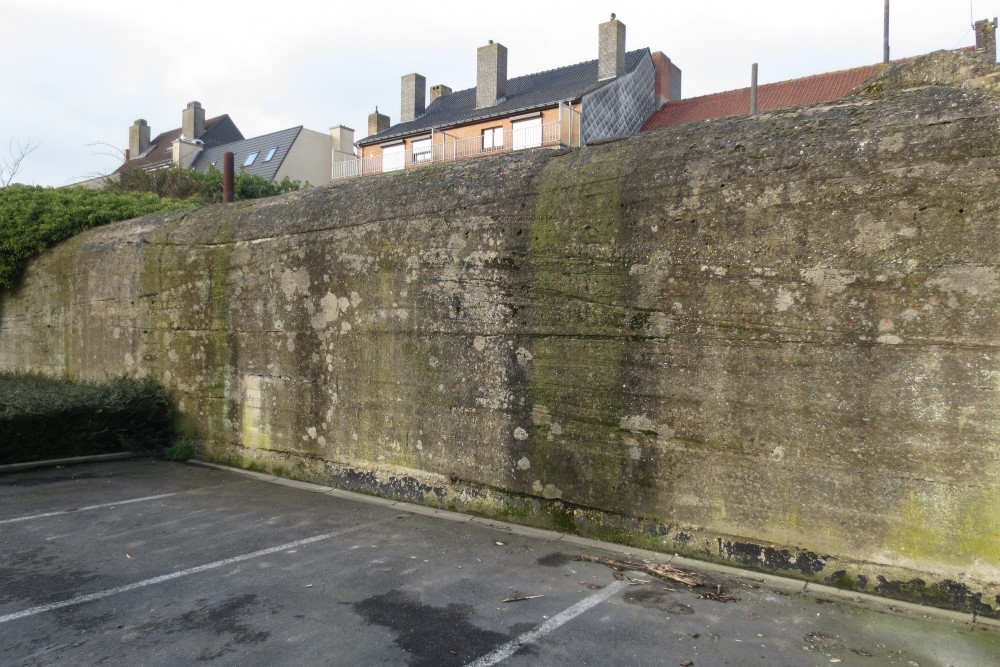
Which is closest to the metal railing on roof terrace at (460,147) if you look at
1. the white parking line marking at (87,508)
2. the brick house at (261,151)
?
the brick house at (261,151)

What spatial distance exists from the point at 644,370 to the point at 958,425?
2.00 m

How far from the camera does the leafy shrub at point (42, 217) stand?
Result: 10867 mm

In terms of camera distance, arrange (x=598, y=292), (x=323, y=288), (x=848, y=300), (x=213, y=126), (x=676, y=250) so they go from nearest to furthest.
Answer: (x=848, y=300), (x=676, y=250), (x=598, y=292), (x=323, y=288), (x=213, y=126)

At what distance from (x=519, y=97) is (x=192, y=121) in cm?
2590

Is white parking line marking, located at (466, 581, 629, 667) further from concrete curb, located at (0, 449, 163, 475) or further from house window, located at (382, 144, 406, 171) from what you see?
house window, located at (382, 144, 406, 171)

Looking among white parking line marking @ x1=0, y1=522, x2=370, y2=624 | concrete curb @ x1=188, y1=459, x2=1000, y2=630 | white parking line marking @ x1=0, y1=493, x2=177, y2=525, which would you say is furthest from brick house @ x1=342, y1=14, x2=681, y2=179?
white parking line marking @ x1=0, y1=522, x2=370, y2=624

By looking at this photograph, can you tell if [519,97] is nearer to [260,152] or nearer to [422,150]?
[422,150]

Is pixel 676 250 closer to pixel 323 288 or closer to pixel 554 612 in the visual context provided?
pixel 554 612

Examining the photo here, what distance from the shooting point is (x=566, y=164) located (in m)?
5.74

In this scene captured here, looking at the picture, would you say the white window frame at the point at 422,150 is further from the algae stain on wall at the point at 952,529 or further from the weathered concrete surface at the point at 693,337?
the algae stain on wall at the point at 952,529

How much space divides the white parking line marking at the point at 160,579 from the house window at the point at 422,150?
2625cm

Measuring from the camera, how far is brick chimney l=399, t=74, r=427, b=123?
1367 inches

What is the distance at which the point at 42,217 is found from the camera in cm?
1095

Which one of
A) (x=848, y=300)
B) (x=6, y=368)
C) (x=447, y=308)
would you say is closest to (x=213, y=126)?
(x=6, y=368)
